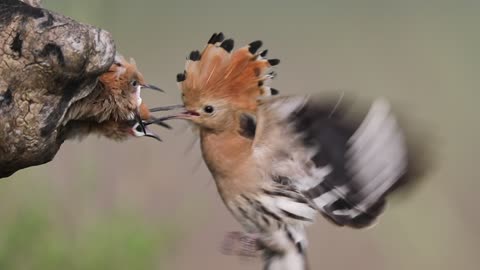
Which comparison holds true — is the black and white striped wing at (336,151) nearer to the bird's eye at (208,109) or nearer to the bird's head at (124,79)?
the bird's eye at (208,109)

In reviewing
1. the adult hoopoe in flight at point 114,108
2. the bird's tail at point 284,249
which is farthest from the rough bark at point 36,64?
the bird's tail at point 284,249

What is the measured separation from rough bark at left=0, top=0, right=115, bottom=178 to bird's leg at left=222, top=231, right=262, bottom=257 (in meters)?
0.35

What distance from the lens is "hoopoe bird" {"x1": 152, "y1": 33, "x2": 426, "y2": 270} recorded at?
1.34 m

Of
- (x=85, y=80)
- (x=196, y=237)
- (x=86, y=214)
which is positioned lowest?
(x=196, y=237)

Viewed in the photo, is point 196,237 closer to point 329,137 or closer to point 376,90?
point 376,90

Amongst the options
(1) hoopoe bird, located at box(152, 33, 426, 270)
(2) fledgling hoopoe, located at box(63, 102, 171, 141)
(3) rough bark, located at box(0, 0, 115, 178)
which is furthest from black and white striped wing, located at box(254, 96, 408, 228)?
(3) rough bark, located at box(0, 0, 115, 178)

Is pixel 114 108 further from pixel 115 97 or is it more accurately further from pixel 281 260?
pixel 281 260

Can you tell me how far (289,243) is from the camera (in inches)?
57.4

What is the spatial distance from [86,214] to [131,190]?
10 centimetres

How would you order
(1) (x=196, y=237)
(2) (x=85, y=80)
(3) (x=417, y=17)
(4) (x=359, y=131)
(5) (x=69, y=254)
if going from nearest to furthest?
(2) (x=85, y=80) < (4) (x=359, y=131) < (5) (x=69, y=254) < (1) (x=196, y=237) < (3) (x=417, y=17)

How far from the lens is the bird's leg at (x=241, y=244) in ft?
4.54

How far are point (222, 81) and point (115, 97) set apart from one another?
0.58 ft

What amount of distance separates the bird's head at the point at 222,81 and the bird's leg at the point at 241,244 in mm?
123

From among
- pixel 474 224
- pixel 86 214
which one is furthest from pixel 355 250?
pixel 86 214
